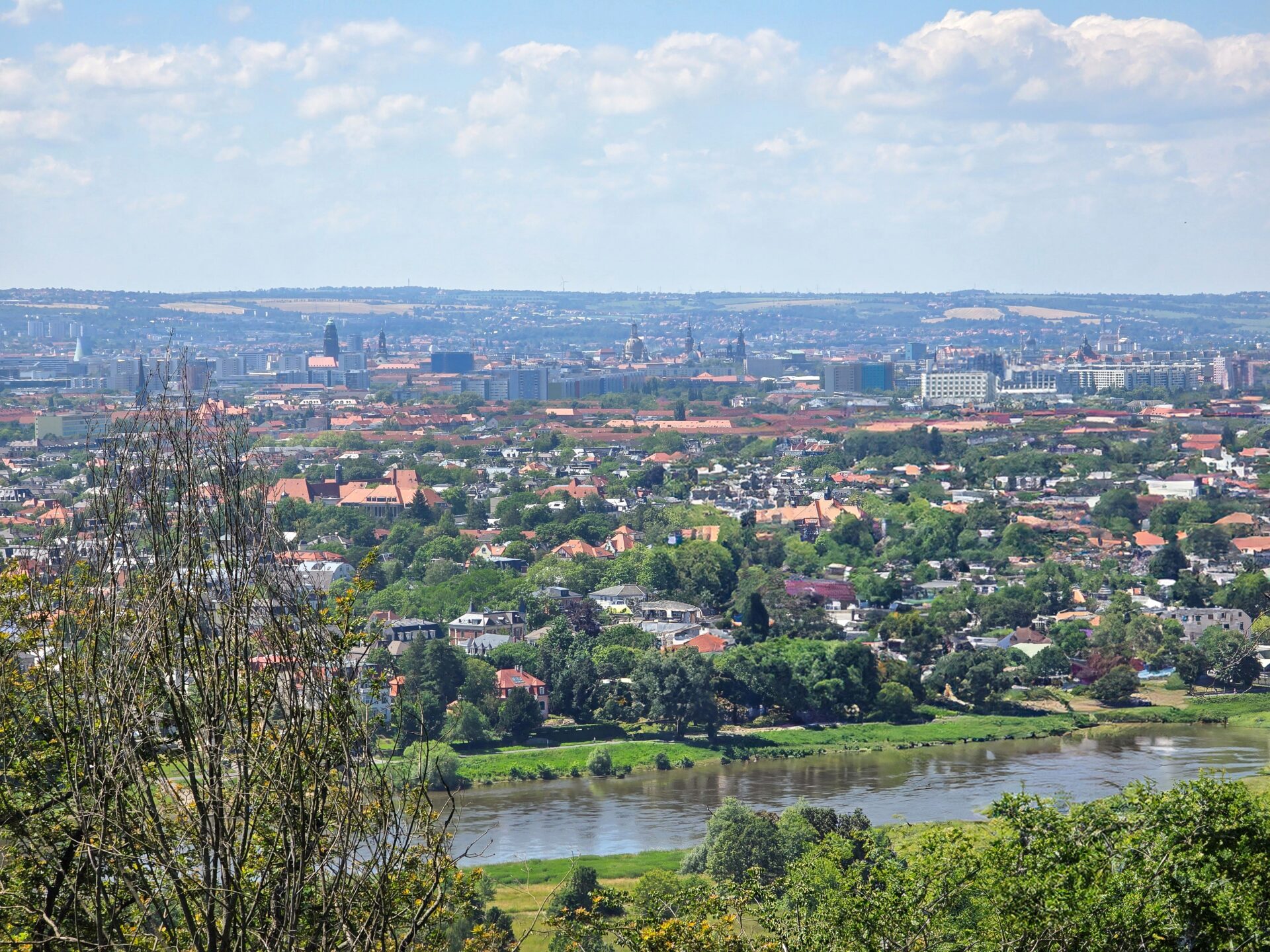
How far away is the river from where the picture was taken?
1530 cm

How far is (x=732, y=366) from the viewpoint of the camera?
10450 centimetres

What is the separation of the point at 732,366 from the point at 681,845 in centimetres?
9046

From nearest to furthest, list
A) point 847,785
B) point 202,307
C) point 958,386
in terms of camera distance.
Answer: point 847,785 → point 958,386 → point 202,307

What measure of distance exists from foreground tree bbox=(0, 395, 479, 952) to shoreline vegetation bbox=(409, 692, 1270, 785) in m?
13.4

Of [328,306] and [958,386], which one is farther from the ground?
[328,306]

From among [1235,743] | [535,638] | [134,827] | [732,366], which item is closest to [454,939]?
[134,827]

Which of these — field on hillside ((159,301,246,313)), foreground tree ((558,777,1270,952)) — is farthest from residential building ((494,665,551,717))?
field on hillside ((159,301,246,313))

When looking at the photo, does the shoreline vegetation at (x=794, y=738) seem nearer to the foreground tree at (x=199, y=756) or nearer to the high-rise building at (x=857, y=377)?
the foreground tree at (x=199, y=756)

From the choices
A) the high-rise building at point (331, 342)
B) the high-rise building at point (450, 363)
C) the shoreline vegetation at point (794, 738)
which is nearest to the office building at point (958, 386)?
the high-rise building at point (450, 363)

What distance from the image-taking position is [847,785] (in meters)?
17.3

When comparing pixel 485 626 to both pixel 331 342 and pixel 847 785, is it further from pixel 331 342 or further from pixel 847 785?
pixel 331 342

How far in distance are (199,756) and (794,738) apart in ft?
53.4

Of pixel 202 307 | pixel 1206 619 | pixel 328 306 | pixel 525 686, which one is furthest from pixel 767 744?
pixel 328 306

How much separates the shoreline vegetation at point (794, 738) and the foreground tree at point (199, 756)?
13443 mm
